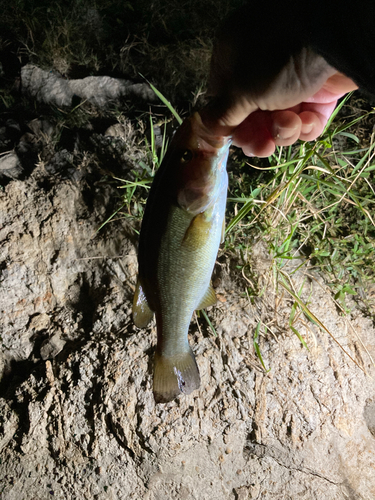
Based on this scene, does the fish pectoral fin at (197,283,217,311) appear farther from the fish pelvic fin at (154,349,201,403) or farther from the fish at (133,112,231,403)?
the fish pelvic fin at (154,349,201,403)

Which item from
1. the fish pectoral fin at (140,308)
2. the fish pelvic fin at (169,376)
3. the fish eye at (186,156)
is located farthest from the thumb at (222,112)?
the fish pelvic fin at (169,376)

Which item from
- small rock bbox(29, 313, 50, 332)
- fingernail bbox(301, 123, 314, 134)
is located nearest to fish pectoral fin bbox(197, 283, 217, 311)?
fingernail bbox(301, 123, 314, 134)

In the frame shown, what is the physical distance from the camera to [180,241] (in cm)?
150

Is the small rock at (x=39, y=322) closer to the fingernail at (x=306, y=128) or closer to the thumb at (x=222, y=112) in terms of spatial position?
the thumb at (x=222, y=112)

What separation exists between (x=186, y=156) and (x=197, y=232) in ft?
1.15

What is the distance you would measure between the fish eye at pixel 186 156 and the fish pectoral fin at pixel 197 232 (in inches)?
10.1

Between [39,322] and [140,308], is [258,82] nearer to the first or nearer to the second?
[140,308]

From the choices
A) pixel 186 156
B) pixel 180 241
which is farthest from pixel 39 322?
pixel 186 156

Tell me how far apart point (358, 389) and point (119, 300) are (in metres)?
1.89

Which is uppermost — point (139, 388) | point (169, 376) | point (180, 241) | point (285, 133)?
point (285, 133)

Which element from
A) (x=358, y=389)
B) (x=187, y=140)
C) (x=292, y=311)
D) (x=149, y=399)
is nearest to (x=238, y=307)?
(x=292, y=311)

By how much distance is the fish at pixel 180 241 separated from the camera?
138 centimetres

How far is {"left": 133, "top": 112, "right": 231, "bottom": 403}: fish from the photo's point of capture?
4.54 feet

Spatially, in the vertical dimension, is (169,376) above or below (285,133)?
below
